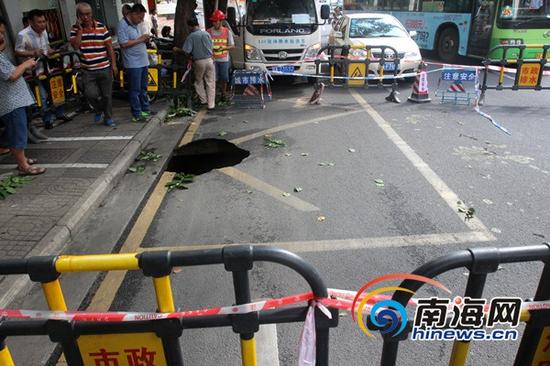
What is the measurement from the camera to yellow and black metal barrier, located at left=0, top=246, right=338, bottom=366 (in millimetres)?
1794

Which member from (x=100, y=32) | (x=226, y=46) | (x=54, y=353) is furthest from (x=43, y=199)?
(x=226, y=46)

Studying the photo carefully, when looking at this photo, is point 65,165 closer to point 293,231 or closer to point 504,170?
point 293,231

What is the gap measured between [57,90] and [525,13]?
37.6 ft

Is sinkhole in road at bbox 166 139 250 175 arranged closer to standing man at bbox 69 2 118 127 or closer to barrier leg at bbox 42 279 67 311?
standing man at bbox 69 2 118 127

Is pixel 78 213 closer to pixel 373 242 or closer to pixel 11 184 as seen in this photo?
pixel 11 184

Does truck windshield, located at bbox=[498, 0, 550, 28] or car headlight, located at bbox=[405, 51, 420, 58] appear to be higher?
truck windshield, located at bbox=[498, 0, 550, 28]

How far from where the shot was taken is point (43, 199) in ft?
15.8

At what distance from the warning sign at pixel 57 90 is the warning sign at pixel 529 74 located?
8759 millimetres

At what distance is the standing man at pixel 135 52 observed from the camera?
7.31 meters

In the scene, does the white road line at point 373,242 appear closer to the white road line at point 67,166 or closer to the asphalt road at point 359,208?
the asphalt road at point 359,208

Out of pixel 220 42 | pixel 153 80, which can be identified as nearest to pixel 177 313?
pixel 153 80

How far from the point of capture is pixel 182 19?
1024 centimetres

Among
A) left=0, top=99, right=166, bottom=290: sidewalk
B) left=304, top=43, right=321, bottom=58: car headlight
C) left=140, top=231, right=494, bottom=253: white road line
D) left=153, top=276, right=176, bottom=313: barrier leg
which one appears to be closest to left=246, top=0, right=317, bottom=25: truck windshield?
left=304, top=43, right=321, bottom=58: car headlight

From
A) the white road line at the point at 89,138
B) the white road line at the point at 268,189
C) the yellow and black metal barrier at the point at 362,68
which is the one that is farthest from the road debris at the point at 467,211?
the yellow and black metal barrier at the point at 362,68
